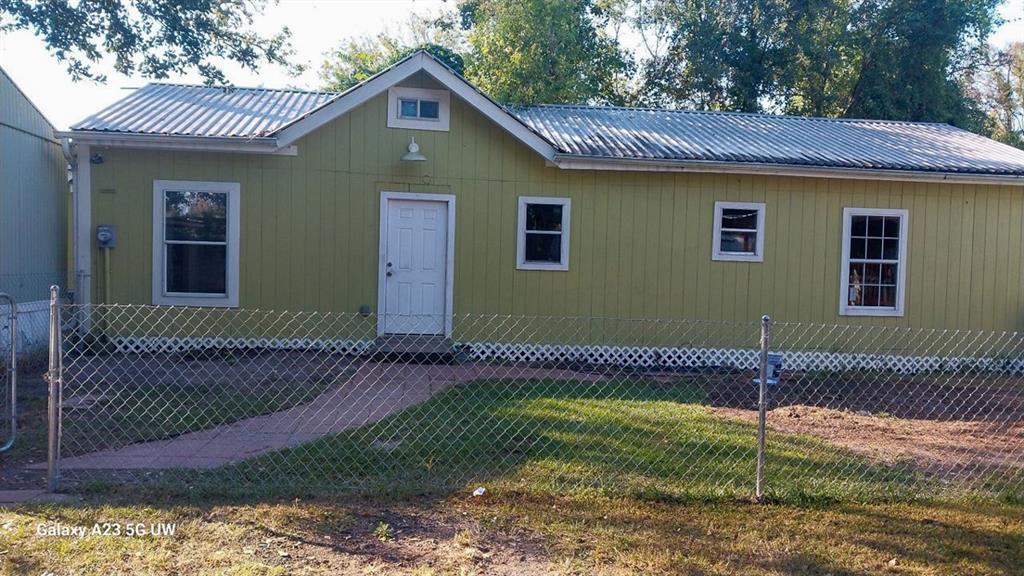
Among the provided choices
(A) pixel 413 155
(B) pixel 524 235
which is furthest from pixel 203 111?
(B) pixel 524 235

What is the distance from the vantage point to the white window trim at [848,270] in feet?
→ 43.4

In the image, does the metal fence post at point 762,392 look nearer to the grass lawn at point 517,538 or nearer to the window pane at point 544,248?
the grass lawn at point 517,538

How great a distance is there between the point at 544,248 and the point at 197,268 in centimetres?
492

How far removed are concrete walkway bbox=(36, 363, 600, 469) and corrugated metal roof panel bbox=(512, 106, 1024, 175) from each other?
3803 millimetres

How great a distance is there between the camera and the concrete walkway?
20.9 feet

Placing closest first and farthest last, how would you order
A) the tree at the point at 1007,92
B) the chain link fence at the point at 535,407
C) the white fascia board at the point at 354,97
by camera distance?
the chain link fence at the point at 535,407
the white fascia board at the point at 354,97
the tree at the point at 1007,92

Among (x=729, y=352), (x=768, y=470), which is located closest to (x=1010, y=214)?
(x=729, y=352)

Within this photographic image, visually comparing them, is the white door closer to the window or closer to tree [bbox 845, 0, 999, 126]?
the window

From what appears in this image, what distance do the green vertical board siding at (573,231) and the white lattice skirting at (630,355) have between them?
51 centimetres

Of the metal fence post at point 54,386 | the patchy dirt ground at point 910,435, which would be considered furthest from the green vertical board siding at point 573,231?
the metal fence post at point 54,386

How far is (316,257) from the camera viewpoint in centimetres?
1236

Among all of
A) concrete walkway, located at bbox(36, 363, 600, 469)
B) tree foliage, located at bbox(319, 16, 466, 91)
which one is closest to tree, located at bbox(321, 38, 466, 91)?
tree foliage, located at bbox(319, 16, 466, 91)

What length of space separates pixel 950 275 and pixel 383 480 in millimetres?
10867

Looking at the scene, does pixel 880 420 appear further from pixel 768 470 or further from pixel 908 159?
pixel 908 159
